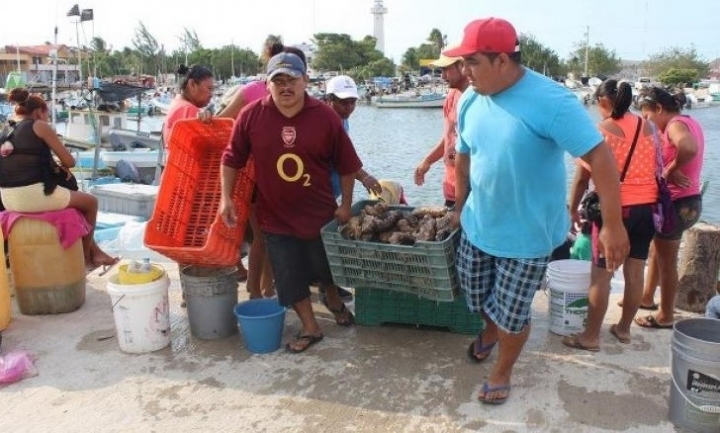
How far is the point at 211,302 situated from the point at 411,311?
133 cm

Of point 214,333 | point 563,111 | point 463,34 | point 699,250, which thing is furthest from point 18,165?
point 699,250

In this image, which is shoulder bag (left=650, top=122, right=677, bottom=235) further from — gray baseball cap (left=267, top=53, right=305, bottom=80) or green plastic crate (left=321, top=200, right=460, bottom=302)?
gray baseball cap (left=267, top=53, right=305, bottom=80)

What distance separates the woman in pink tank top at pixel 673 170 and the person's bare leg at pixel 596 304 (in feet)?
1.99

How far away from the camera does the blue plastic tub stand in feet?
12.6

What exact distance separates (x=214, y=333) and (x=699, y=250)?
12.0ft

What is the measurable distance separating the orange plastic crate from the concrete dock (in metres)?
0.65

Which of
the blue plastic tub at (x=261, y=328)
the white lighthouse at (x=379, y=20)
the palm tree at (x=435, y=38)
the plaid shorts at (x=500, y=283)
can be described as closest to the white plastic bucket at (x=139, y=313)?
the blue plastic tub at (x=261, y=328)

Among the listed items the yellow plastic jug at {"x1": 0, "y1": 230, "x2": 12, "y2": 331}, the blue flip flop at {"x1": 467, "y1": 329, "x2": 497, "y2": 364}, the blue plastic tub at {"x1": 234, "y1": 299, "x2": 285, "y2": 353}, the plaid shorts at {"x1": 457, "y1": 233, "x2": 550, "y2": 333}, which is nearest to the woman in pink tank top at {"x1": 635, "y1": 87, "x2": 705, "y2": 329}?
the blue flip flop at {"x1": 467, "y1": 329, "x2": 497, "y2": 364}

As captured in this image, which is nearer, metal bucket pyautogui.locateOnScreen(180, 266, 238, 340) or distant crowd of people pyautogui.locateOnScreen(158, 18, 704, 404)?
distant crowd of people pyautogui.locateOnScreen(158, 18, 704, 404)

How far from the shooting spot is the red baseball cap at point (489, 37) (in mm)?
2729

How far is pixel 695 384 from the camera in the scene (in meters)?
2.83

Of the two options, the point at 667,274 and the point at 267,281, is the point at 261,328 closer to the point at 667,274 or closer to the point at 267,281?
the point at 267,281

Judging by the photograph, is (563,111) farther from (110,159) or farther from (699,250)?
(110,159)

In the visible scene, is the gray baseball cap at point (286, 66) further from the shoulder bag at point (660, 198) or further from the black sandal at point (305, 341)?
the shoulder bag at point (660, 198)
